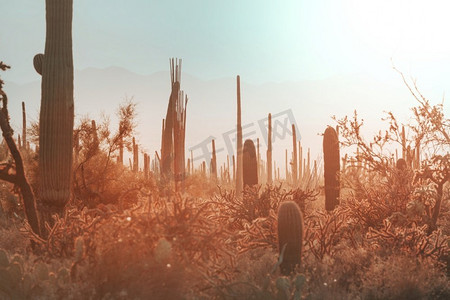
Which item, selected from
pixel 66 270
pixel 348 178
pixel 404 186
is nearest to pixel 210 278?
pixel 66 270

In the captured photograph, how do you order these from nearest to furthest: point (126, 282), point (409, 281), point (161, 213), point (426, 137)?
point (126, 282)
point (161, 213)
point (409, 281)
point (426, 137)

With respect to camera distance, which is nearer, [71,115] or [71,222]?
[71,222]

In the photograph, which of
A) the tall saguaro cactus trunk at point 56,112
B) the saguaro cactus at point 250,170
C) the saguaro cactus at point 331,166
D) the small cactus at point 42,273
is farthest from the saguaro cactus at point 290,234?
the saguaro cactus at point 331,166

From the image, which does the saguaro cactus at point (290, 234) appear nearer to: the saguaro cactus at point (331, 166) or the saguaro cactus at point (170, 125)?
the saguaro cactus at point (331, 166)

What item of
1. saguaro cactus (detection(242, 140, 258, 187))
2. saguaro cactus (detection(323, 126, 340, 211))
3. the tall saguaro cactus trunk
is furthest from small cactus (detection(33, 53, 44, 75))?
saguaro cactus (detection(323, 126, 340, 211))

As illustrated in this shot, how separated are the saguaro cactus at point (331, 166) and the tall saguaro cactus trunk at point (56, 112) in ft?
25.9

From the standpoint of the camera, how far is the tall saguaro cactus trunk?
29.5 ft

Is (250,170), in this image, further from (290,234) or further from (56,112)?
(290,234)

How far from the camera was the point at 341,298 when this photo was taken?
19.7 feet

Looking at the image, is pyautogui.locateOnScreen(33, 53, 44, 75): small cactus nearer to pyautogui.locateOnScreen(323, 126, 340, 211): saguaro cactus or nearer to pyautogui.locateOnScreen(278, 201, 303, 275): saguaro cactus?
pyautogui.locateOnScreen(278, 201, 303, 275): saguaro cactus

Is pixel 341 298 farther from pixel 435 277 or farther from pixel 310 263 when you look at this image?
pixel 435 277

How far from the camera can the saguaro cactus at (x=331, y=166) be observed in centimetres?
1456

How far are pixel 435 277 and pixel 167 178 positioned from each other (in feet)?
48.9

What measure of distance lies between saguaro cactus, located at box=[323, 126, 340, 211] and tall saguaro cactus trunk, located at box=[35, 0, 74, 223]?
789 centimetres
